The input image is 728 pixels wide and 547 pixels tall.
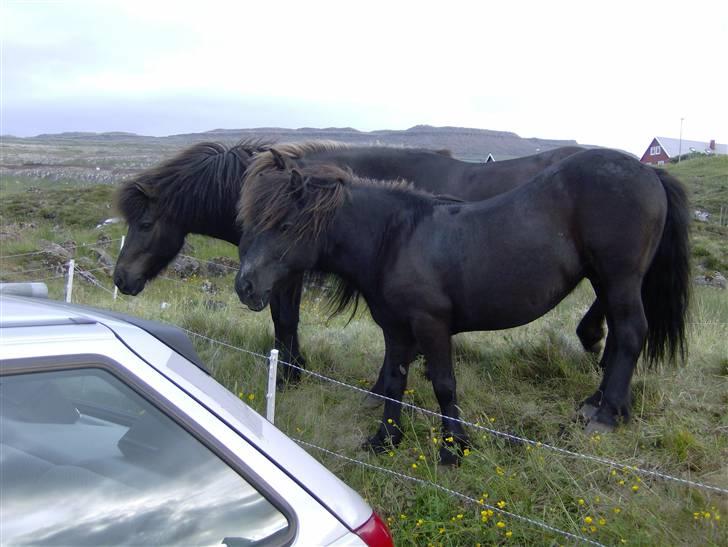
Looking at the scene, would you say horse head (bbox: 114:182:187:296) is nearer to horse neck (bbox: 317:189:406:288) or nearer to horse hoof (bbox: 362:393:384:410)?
horse neck (bbox: 317:189:406:288)

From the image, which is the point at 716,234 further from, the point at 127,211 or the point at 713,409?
the point at 127,211

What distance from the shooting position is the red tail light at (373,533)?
1.84 m

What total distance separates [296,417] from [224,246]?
1251 centimetres

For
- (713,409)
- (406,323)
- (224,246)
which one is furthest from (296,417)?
(224,246)

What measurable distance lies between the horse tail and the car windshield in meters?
A: 3.85

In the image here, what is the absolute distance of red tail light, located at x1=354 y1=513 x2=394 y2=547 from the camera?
184cm

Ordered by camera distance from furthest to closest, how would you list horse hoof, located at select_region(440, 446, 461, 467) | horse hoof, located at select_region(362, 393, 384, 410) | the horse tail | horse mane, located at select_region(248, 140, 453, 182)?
horse mane, located at select_region(248, 140, 453, 182)
horse hoof, located at select_region(362, 393, 384, 410)
the horse tail
horse hoof, located at select_region(440, 446, 461, 467)

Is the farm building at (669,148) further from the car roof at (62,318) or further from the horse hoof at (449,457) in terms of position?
the car roof at (62,318)

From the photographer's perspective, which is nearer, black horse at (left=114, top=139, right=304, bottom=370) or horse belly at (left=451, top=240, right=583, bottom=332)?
horse belly at (left=451, top=240, right=583, bottom=332)

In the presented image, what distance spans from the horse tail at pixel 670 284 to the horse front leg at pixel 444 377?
171 centimetres

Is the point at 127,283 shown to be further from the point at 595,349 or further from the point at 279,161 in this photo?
the point at 595,349

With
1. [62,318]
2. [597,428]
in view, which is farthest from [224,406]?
[597,428]

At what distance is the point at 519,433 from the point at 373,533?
2.82 meters

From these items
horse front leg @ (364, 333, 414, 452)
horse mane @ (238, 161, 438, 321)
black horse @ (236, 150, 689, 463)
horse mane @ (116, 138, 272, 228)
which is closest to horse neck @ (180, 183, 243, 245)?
horse mane @ (116, 138, 272, 228)
